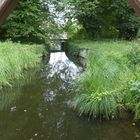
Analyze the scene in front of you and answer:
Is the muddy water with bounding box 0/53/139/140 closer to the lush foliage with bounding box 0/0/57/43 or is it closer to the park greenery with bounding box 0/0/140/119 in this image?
the park greenery with bounding box 0/0/140/119

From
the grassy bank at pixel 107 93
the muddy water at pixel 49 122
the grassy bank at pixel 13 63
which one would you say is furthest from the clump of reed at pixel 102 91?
the grassy bank at pixel 13 63

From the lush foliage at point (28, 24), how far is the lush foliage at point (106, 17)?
214cm

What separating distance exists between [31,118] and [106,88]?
1.53 m

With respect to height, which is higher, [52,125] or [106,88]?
[106,88]

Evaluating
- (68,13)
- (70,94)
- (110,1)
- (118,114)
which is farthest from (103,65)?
(68,13)

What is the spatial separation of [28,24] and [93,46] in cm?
488

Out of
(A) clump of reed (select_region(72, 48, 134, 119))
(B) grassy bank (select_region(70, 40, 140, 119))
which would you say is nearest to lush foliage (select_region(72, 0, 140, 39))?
(A) clump of reed (select_region(72, 48, 134, 119))

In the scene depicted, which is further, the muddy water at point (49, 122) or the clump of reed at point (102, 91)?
the clump of reed at point (102, 91)

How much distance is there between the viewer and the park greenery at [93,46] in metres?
6.09

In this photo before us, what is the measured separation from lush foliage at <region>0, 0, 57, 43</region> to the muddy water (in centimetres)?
1047

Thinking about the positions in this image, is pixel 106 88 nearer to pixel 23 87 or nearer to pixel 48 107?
pixel 48 107

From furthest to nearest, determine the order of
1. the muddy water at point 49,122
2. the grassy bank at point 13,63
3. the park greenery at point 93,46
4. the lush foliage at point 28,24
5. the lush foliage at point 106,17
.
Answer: the lush foliage at point 106,17, the lush foliage at point 28,24, the grassy bank at point 13,63, the park greenery at point 93,46, the muddy water at point 49,122

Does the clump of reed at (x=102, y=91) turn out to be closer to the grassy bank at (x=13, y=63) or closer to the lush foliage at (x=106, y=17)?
the grassy bank at (x=13, y=63)

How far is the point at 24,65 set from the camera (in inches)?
467
